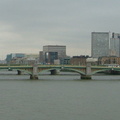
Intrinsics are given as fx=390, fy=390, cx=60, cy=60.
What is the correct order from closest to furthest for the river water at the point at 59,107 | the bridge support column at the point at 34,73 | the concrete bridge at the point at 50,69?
1. the river water at the point at 59,107
2. the bridge support column at the point at 34,73
3. the concrete bridge at the point at 50,69

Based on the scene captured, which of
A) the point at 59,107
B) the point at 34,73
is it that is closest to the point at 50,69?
the point at 34,73

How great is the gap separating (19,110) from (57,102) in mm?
5999

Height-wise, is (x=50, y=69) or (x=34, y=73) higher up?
(x=50, y=69)

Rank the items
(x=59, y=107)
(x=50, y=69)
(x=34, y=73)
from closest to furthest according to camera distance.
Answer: (x=59, y=107) → (x=34, y=73) → (x=50, y=69)

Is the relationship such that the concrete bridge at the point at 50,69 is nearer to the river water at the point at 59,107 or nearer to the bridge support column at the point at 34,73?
the bridge support column at the point at 34,73

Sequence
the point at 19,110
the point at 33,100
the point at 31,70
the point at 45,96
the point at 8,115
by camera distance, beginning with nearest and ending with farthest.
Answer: the point at 8,115 → the point at 19,110 → the point at 33,100 → the point at 45,96 → the point at 31,70

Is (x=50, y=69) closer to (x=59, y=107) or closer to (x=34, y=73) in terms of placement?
(x=34, y=73)

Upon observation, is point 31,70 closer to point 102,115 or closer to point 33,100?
point 33,100

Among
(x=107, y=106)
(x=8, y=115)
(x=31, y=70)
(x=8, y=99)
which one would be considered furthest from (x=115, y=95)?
(x=31, y=70)

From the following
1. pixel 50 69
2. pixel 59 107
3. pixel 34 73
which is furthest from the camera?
pixel 50 69

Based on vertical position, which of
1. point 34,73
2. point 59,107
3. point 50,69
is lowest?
point 59,107

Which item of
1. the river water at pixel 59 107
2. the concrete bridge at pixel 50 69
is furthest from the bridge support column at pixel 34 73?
the river water at pixel 59 107

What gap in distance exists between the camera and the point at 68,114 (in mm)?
32781

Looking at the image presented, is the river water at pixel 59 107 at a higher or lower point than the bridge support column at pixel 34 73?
lower
